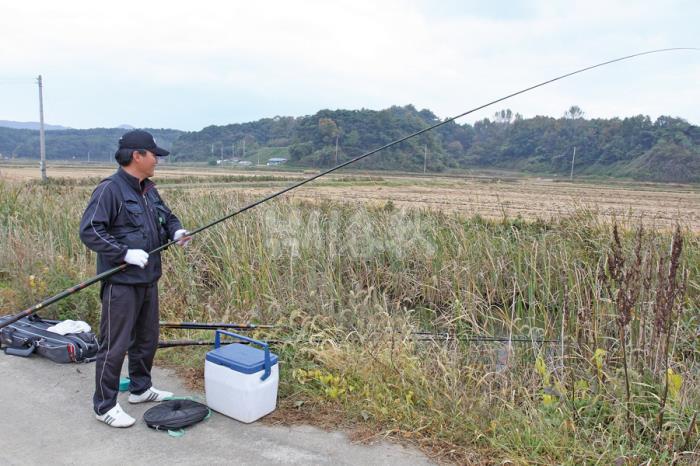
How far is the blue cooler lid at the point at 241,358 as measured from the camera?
3.34 meters

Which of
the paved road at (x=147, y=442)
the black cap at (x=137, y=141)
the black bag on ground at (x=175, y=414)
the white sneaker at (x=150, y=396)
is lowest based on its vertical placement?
the paved road at (x=147, y=442)

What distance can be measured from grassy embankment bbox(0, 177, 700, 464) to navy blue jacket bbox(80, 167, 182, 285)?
1.21 m

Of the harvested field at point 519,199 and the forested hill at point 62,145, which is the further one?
the forested hill at point 62,145

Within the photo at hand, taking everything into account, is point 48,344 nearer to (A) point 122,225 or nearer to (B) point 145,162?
(A) point 122,225

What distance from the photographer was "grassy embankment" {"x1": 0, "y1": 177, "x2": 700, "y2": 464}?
3047mm

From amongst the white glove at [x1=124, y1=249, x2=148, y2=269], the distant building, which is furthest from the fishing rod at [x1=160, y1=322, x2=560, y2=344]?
the distant building

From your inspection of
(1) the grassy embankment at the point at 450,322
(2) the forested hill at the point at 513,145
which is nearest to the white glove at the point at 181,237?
(1) the grassy embankment at the point at 450,322

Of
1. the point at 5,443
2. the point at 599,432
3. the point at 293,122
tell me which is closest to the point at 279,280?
the point at 5,443

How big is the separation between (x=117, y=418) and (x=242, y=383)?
789mm

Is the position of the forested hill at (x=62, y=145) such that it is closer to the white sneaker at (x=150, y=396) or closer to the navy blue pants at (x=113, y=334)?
the white sneaker at (x=150, y=396)

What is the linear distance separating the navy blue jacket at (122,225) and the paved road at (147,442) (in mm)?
926

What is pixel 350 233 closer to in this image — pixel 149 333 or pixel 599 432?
pixel 149 333

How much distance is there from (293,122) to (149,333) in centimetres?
10470

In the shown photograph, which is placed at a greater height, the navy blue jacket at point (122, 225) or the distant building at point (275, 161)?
the distant building at point (275, 161)
